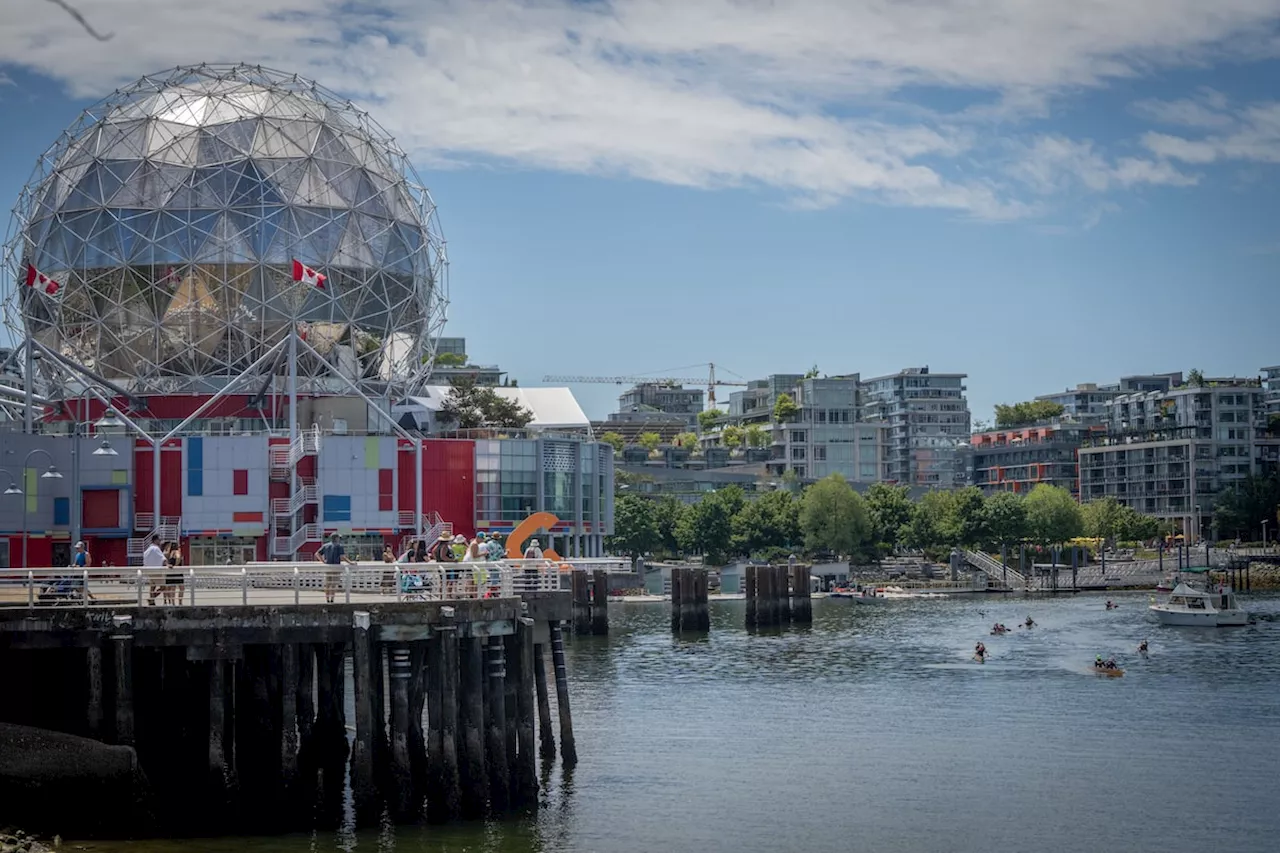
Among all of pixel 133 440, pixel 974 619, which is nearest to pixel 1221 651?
pixel 974 619

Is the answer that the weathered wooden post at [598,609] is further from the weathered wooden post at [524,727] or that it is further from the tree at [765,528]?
the tree at [765,528]

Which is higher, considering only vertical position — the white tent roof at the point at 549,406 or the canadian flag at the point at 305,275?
the canadian flag at the point at 305,275

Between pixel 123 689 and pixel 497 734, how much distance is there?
29.2 feet

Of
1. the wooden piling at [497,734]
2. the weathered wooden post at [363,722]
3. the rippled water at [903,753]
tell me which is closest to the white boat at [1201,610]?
the rippled water at [903,753]

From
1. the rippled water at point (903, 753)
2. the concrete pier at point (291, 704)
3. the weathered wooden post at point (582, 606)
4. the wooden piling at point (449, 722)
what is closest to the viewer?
the concrete pier at point (291, 704)

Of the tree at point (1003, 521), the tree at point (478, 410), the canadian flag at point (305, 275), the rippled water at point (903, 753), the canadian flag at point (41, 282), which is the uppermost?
the canadian flag at point (305, 275)

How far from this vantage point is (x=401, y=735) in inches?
1625

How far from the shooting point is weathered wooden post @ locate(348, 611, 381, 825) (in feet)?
135

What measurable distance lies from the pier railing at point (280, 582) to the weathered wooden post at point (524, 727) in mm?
1328

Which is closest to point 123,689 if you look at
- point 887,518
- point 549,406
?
point 549,406

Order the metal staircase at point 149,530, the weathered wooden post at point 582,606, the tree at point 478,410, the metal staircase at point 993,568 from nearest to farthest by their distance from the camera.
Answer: the metal staircase at point 149,530
the weathered wooden post at point 582,606
the tree at point 478,410
the metal staircase at point 993,568

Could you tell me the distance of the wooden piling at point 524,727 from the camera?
Result: 4547 cm

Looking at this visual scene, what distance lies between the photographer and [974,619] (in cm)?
12375

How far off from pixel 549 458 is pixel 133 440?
92.0 feet
